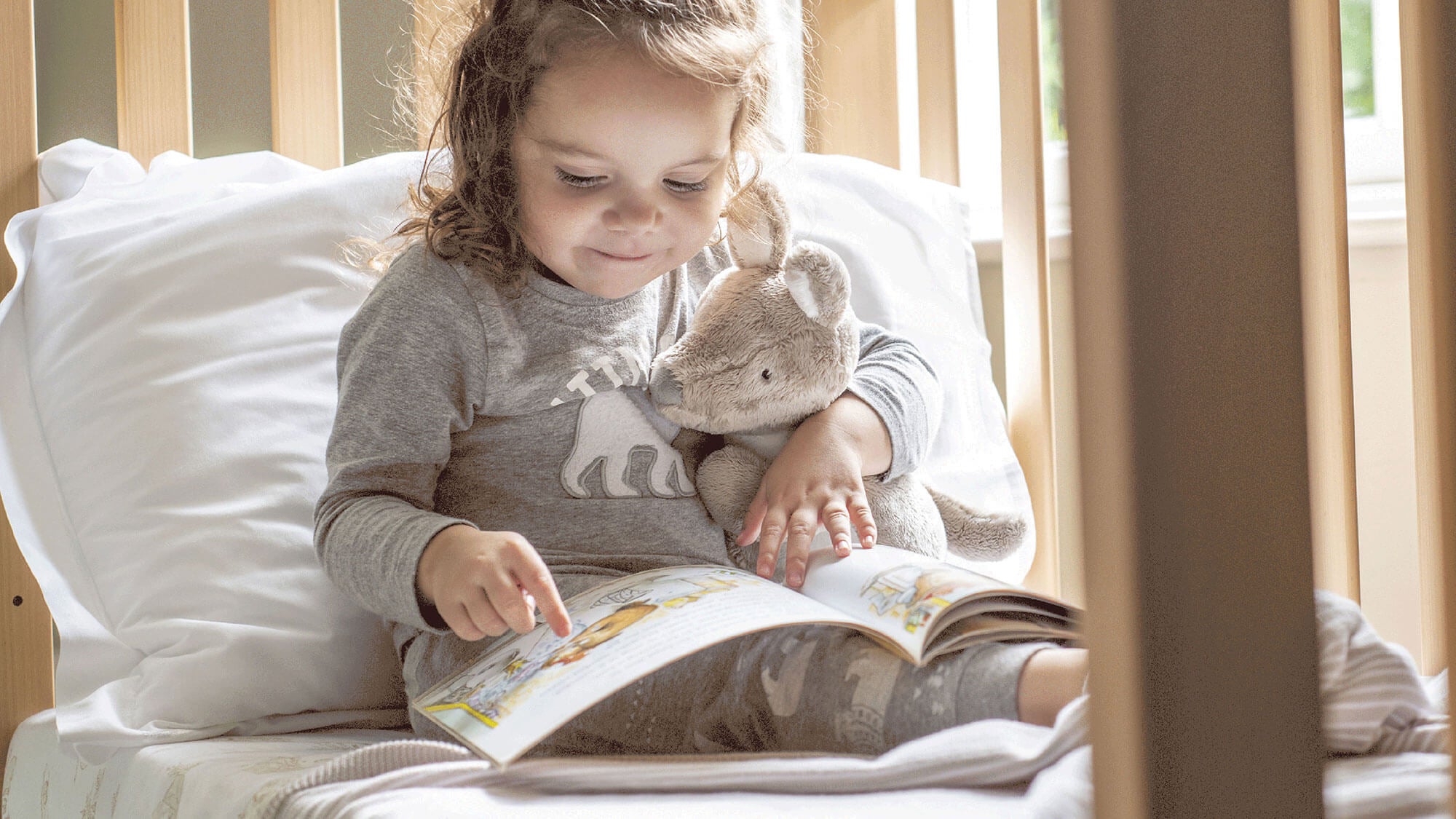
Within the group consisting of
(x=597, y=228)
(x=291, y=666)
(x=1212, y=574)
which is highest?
(x=597, y=228)

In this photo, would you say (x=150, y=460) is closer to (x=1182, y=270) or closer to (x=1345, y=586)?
(x=1182, y=270)

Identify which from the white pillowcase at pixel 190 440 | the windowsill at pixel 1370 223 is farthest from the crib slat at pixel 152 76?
the windowsill at pixel 1370 223

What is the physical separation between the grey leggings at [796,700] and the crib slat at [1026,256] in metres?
0.48

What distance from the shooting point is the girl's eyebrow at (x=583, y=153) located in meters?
0.68

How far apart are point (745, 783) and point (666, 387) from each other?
0.34 meters

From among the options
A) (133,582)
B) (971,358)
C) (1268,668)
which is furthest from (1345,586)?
(133,582)

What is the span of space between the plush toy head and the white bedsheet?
30cm

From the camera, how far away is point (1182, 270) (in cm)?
24

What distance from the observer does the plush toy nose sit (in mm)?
735

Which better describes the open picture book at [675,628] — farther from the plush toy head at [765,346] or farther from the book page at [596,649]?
the plush toy head at [765,346]

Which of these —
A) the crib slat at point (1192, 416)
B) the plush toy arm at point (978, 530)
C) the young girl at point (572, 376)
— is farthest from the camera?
the plush toy arm at point (978, 530)

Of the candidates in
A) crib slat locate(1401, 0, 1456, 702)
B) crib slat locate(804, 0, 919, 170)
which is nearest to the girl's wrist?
crib slat locate(1401, 0, 1456, 702)

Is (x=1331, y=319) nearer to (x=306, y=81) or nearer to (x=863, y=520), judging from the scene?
(x=863, y=520)

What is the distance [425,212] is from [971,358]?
1.59 feet
